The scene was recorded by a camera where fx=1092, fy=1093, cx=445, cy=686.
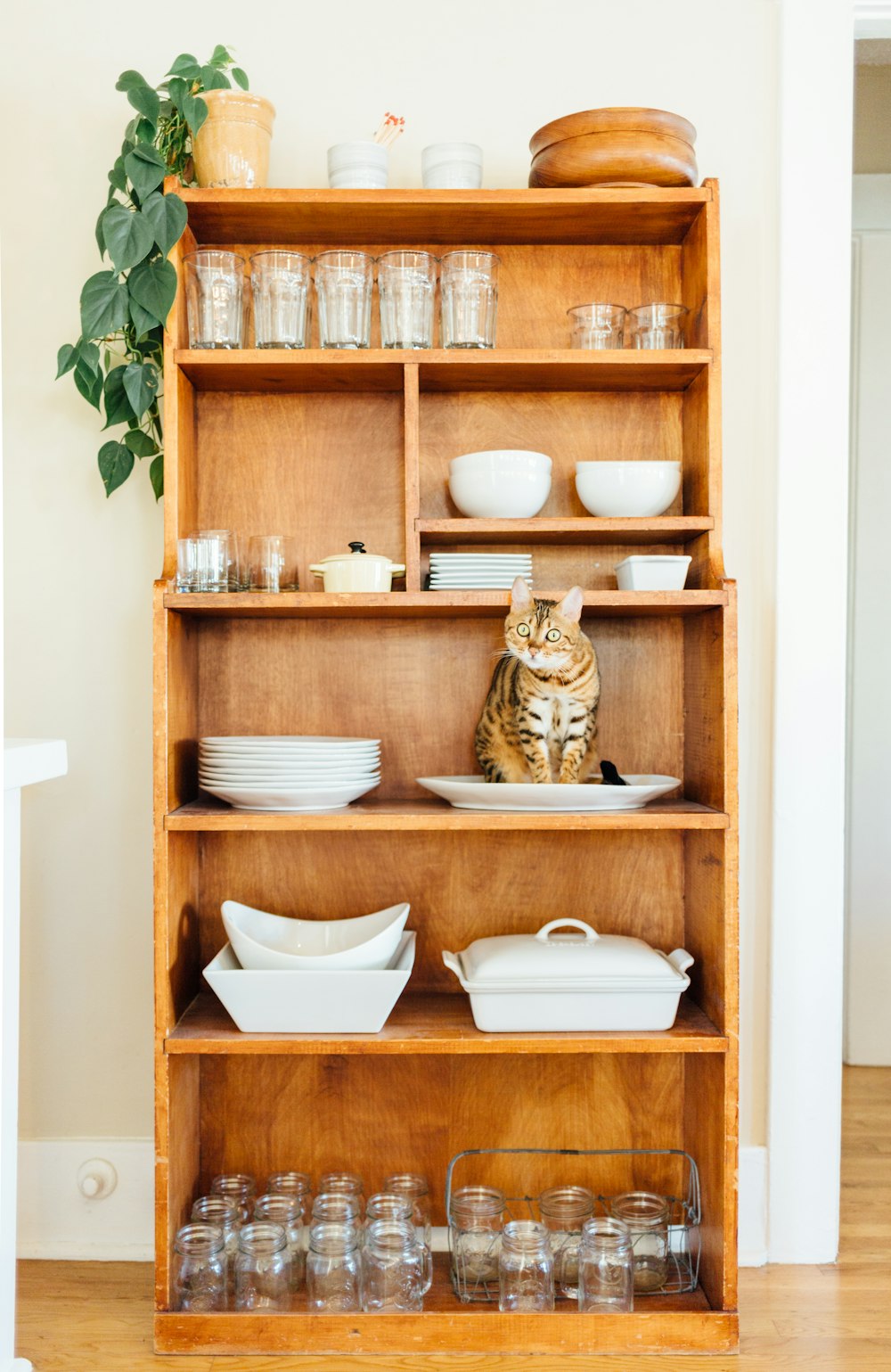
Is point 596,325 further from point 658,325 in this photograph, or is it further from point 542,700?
point 542,700

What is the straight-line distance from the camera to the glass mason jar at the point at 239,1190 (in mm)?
2062

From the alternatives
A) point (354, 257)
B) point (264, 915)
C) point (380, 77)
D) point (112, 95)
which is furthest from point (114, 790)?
point (380, 77)

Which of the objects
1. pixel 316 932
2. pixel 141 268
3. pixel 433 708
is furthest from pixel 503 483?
pixel 316 932

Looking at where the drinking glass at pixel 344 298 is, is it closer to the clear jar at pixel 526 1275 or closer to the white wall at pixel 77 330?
the white wall at pixel 77 330

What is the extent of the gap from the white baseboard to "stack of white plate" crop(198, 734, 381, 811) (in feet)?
2.73

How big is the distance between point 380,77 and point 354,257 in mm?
502

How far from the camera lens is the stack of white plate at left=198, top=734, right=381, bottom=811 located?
6.16ft

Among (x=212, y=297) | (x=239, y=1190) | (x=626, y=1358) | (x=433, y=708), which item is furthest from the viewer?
(x=433, y=708)

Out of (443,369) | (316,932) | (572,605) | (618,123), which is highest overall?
(618,123)

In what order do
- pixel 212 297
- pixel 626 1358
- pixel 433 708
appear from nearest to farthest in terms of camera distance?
1. pixel 626 1358
2. pixel 212 297
3. pixel 433 708

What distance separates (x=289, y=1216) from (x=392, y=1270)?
21cm

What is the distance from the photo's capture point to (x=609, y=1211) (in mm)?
2100

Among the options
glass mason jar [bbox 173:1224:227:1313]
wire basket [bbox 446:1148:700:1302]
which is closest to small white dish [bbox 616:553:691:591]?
wire basket [bbox 446:1148:700:1302]

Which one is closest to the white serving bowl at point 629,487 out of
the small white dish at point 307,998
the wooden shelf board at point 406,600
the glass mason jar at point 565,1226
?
the wooden shelf board at point 406,600
